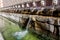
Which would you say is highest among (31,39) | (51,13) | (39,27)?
(51,13)

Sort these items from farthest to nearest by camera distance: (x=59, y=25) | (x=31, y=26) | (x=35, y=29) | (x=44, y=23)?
(x=31, y=26) < (x=35, y=29) < (x=44, y=23) < (x=59, y=25)

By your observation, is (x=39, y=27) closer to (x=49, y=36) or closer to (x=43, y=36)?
(x=43, y=36)

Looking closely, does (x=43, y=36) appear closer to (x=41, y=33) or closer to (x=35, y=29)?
(x=41, y=33)

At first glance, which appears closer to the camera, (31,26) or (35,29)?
(35,29)

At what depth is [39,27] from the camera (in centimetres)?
240

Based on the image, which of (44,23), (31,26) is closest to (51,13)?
(44,23)

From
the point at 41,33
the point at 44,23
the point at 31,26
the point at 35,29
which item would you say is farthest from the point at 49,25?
the point at 31,26

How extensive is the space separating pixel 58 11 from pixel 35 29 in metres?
0.68

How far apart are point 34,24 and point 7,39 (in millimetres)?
639

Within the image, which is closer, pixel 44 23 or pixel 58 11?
pixel 58 11

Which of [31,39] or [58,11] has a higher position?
[58,11]

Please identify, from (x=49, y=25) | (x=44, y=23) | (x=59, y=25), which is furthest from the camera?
(x=44, y=23)

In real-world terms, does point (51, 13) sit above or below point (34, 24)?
above

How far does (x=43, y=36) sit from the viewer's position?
2.25 meters
